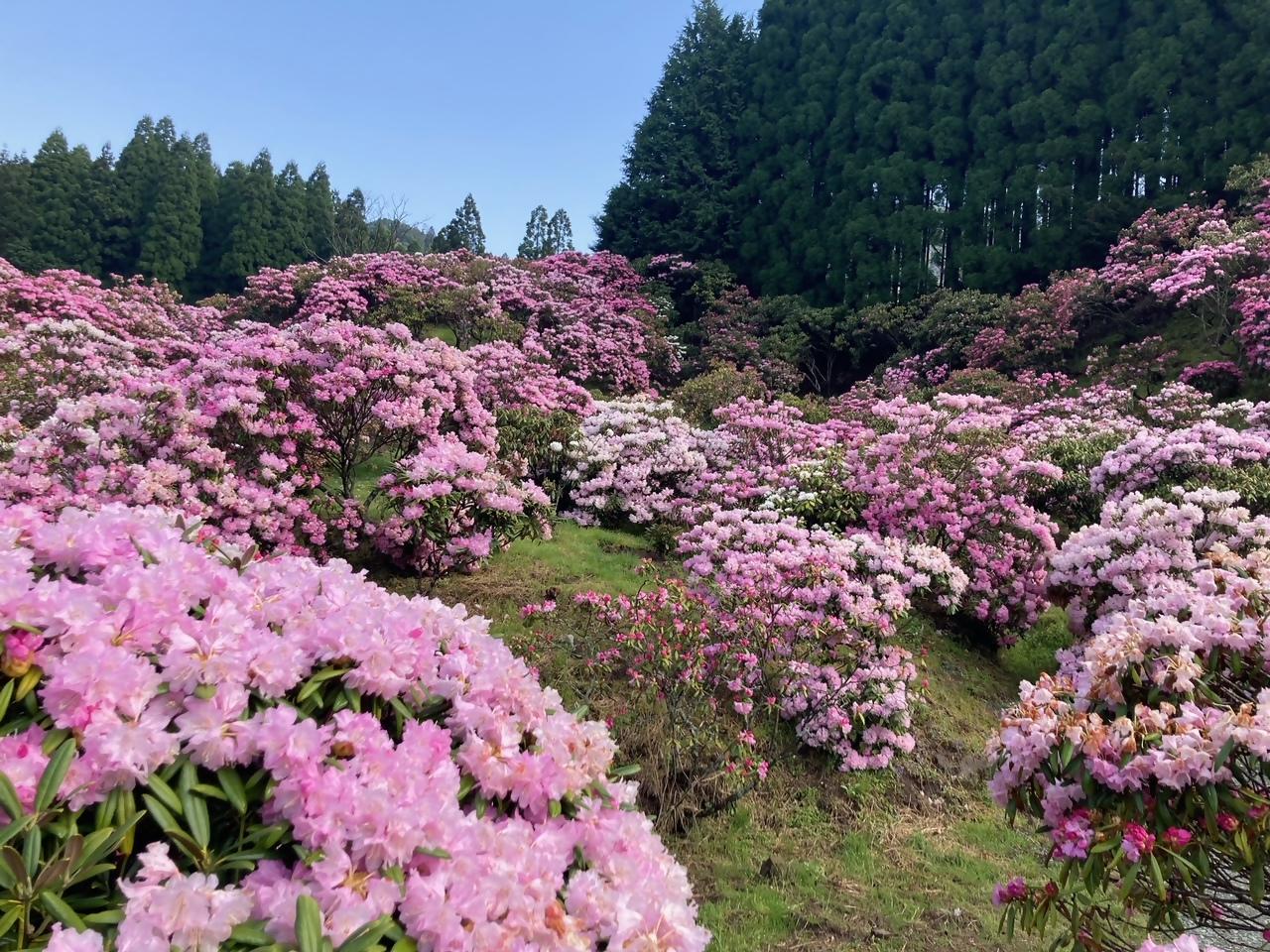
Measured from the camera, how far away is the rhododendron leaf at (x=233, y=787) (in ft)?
3.97

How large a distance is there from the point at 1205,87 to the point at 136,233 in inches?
1523

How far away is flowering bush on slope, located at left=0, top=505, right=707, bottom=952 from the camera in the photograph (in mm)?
1057

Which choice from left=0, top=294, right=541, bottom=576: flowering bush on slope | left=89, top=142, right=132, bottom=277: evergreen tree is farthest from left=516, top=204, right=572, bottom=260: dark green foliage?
left=0, top=294, right=541, bottom=576: flowering bush on slope

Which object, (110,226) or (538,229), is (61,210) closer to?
(110,226)

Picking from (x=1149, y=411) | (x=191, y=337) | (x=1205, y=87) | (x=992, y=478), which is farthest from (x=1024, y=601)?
(x=1205, y=87)

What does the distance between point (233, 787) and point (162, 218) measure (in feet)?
126

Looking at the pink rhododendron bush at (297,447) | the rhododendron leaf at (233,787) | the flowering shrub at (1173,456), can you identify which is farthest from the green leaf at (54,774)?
the flowering shrub at (1173,456)

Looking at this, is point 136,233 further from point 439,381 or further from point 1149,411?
point 1149,411

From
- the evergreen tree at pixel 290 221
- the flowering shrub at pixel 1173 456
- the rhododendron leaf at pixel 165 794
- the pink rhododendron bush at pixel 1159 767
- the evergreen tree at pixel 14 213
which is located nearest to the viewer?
the rhododendron leaf at pixel 165 794

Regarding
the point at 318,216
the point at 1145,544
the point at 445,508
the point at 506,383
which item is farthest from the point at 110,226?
the point at 1145,544

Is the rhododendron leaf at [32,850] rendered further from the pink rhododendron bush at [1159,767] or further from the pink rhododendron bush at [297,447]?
the pink rhododendron bush at [297,447]

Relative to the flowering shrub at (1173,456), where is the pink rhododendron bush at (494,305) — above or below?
above

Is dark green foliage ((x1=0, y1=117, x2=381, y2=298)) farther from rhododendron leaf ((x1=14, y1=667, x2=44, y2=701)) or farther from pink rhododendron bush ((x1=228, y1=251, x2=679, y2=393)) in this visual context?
rhododendron leaf ((x1=14, y1=667, x2=44, y2=701))

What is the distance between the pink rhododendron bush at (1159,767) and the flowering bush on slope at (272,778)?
144 centimetres
